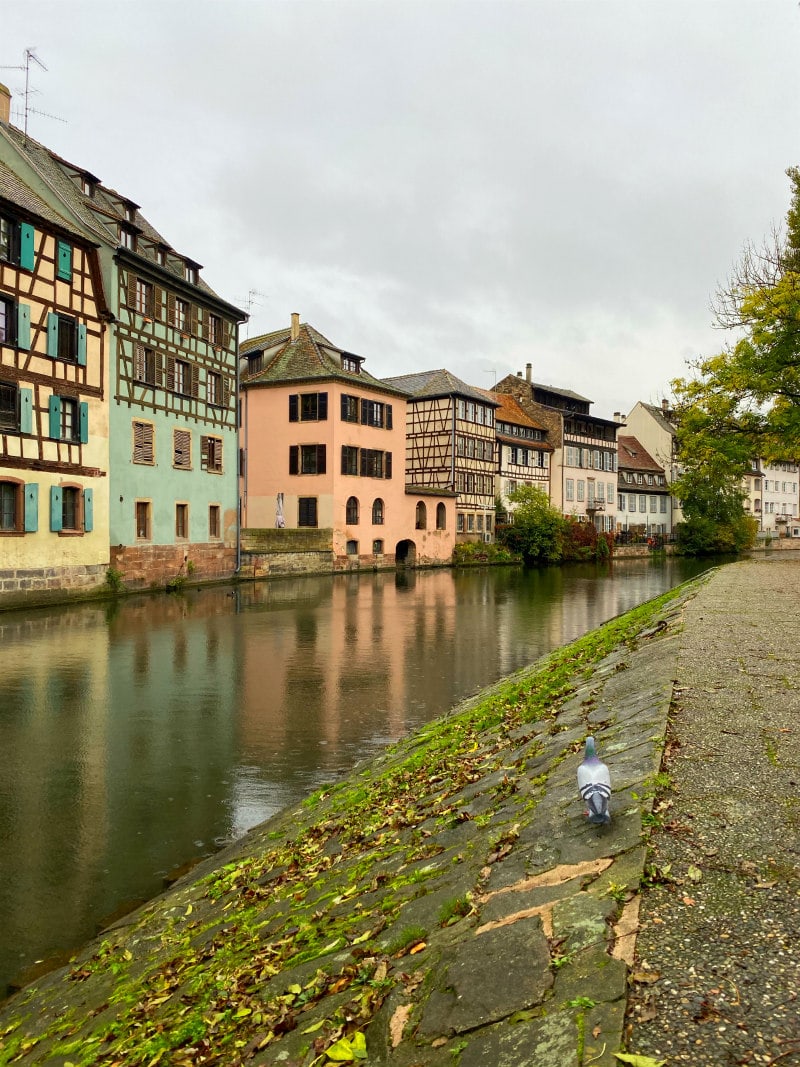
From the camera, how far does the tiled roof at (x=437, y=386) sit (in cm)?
5362

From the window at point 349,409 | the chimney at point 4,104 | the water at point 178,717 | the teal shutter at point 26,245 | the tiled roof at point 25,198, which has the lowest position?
the water at point 178,717

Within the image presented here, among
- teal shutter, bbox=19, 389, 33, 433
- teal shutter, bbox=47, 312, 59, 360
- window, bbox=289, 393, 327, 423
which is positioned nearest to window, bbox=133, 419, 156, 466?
teal shutter, bbox=47, 312, 59, 360

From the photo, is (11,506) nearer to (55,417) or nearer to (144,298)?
(55,417)

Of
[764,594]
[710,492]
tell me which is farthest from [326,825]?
[710,492]

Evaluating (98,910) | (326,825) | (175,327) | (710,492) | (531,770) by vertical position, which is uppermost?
(175,327)

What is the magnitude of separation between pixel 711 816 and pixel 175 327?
31704 millimetres

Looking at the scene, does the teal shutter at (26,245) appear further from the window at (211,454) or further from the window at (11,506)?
the window at (211,454)

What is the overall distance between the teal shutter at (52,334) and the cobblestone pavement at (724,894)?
77.8 feet

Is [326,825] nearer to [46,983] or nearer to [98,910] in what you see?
[98,910]

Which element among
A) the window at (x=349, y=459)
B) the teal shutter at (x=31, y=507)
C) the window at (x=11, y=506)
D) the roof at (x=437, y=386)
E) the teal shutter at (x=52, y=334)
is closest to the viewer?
the window at (x=11, y=506)

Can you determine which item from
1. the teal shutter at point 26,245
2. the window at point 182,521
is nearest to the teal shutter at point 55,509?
the teal shutter at point 26,245

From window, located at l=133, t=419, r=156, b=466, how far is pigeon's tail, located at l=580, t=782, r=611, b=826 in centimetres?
2825

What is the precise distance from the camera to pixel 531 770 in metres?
5.47

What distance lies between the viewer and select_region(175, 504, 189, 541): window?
32375 millimetres
